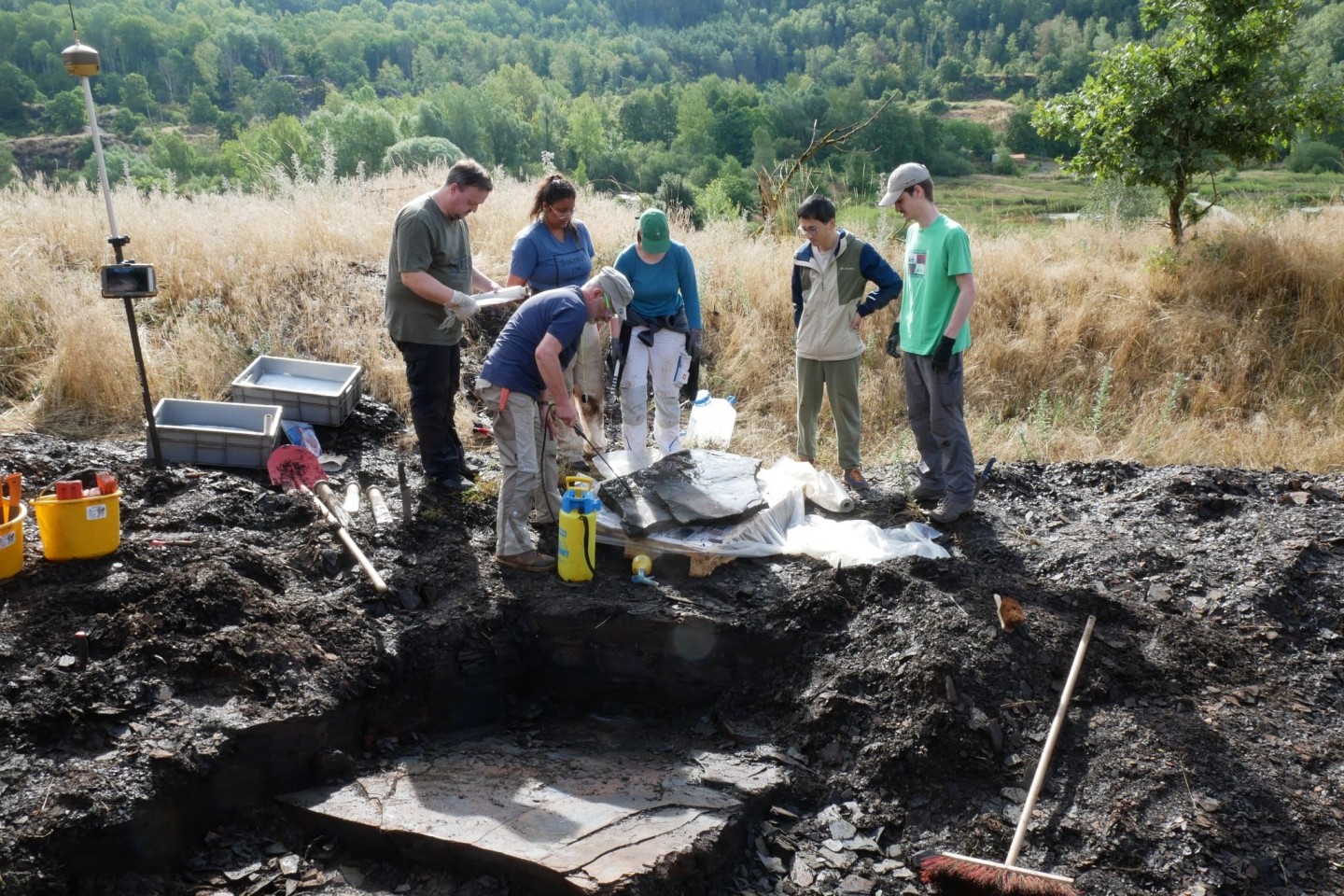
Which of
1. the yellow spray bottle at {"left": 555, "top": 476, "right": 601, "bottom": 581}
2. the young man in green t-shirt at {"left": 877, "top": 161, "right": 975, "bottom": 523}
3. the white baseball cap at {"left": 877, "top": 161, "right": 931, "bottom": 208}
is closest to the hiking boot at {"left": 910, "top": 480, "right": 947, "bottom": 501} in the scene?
the young man in green t-shirt at {"left": 877, "top": 161, "right": 975, "bottom": 523}


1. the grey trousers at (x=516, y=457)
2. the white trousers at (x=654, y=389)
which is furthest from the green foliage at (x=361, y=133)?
the grey trousers at (x=516, y=457)

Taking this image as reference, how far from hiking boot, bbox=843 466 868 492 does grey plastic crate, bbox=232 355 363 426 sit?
3408 millimetres

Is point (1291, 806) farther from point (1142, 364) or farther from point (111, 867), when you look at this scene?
point (1142, 364)

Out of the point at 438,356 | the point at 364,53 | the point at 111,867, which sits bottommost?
the point at 111,867

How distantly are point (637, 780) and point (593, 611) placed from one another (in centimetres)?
94

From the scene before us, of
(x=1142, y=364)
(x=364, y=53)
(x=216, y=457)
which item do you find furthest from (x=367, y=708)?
(x=364, y=53)

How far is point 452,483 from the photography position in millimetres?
5719

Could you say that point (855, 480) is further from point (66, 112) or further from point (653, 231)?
point (66, 112)

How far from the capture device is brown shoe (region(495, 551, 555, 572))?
191 inches

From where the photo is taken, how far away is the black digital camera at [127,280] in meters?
5.13

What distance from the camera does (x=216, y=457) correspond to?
598 cm

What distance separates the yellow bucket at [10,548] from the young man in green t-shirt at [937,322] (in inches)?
168

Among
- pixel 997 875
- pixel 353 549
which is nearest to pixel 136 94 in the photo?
pixel 353 549

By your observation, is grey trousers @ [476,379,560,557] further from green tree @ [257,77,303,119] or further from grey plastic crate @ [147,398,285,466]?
green tree @ [257,77,303,119]
